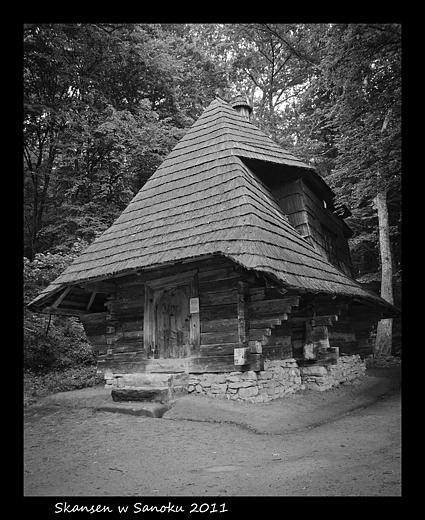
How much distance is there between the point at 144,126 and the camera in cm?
1844

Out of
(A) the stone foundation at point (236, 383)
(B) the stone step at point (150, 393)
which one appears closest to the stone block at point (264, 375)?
(A) the stone foundation at point (236, 383)

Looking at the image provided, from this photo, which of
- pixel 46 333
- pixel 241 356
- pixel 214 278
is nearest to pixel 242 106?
pixel 214 278

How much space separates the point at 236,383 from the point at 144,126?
1288cm

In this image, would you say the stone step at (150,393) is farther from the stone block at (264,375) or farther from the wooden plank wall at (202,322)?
the stone block at (264,375)

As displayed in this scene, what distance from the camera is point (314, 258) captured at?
9.99 metres

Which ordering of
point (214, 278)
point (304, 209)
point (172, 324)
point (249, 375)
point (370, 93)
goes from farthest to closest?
point (304, 209)
point (172, 324)
point (214, 278)
point (249, 375)
point (370, 93)

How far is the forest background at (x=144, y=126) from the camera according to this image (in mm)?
8893

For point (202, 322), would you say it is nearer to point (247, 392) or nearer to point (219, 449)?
point (247, 392)

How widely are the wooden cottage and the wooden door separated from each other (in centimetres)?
2

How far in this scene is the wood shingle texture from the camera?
8172mm

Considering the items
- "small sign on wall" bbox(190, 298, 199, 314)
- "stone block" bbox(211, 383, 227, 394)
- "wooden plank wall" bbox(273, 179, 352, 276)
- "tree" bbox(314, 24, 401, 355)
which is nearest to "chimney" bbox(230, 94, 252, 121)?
"wooden plank wall" bbox(273, 179, 352, 276)

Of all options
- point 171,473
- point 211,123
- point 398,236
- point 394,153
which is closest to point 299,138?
point 398,236
